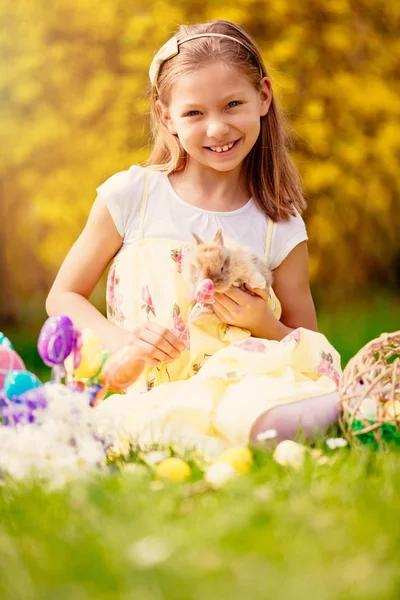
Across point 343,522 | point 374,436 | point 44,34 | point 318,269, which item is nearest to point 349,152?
point 318,269

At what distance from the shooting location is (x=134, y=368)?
1.87 metres

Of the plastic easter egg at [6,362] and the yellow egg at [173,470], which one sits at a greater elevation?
the plastic easter egg at [6,362]

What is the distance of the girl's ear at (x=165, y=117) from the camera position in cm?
249

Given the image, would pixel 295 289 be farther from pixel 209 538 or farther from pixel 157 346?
pixel 209 538

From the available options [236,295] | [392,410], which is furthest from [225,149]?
[392,410]

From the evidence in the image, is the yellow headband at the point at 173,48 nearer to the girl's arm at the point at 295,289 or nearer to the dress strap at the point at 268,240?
the dress strap at the point at 268,240

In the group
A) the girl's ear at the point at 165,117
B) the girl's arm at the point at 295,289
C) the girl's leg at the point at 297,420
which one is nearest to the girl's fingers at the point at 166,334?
the girl's leg at the point at 297,420

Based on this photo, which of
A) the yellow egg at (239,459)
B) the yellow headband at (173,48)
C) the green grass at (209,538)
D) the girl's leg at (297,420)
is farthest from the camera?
the yellow headband at (173,48)

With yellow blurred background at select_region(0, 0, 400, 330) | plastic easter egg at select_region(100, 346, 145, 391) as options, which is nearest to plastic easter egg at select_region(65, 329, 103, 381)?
plastic easter egg at select_region(100, 346, 145, 391)

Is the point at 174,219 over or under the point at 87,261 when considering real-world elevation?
over

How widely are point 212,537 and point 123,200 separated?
1420 mm

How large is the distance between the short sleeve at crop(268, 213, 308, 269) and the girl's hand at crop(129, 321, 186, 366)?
1.94 feet

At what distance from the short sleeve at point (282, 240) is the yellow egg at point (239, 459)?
2.99 feet

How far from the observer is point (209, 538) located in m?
1.22
